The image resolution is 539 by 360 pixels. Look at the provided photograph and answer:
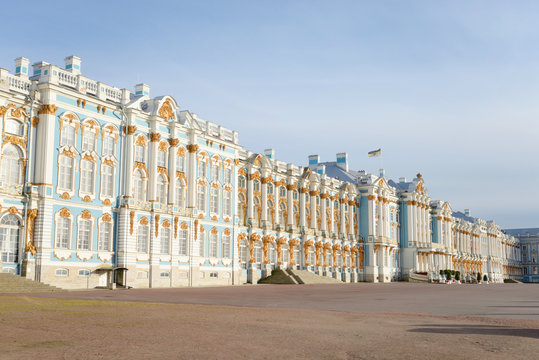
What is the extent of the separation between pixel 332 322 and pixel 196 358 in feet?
23.5

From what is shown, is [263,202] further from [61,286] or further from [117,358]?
[117,358]

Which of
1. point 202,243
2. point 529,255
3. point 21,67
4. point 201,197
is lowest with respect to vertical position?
point 529,255

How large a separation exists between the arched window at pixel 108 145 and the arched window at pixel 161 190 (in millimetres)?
5234

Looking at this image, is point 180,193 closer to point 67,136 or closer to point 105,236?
point 105,236

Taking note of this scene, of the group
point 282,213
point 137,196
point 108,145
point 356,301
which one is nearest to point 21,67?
point 108,145

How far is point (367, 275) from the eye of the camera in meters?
83.1

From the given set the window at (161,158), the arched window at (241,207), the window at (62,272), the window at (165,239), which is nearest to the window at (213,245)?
the window at (165,239)

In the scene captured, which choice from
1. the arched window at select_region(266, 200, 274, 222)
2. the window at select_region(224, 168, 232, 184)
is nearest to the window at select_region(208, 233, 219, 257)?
the window at select_region(224, 168, 232, 184)

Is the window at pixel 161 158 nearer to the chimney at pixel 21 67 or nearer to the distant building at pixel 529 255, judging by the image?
the chimney at pixel 21 67

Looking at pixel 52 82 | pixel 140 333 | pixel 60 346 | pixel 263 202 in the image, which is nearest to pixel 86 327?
pixel 140 333

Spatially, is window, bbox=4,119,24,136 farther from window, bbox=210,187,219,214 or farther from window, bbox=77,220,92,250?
window, bbox=210,187,219,214

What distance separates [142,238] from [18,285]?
1411cm

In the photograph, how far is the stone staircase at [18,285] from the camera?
100ft

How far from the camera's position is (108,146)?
43125 mm
